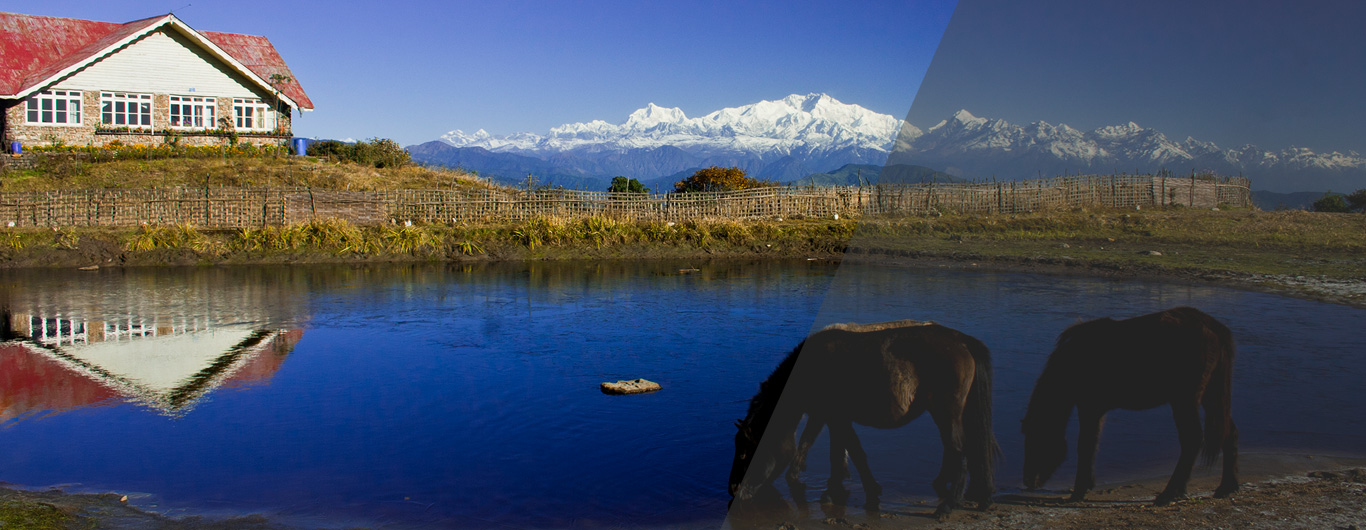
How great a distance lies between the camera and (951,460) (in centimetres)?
434

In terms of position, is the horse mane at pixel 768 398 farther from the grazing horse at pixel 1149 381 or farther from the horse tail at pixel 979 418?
the grazing horse at pixel 1149 381

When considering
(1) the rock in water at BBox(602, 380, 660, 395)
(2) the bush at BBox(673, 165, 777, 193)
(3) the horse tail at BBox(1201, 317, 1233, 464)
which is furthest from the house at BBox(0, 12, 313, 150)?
(3) the horse tail at BBox(1201, 317, 1233, 464)

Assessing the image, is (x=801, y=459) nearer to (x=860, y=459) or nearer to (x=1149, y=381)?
(x=860, y=459)

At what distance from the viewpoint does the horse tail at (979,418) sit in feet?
14.0

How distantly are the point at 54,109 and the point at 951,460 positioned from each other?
Answer: 118ft

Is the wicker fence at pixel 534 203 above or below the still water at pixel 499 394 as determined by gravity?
above

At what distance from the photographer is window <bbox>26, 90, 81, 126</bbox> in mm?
29594

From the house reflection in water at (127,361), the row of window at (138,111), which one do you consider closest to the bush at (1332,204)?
the house reflection in water at (127,361)

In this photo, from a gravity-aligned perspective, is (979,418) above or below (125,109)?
below

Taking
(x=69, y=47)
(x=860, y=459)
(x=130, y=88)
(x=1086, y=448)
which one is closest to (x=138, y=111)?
(x=130, y=88)

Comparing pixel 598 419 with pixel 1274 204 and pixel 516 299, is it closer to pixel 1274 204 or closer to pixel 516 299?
pixel 1274 204

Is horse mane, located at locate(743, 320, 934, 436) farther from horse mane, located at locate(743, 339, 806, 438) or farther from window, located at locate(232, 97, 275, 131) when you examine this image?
window, located at locate(232, 97, 275, 131)

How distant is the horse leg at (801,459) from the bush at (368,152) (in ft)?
95.4

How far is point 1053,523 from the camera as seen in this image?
4.27 m
